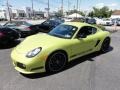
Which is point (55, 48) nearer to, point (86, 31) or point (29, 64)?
point (29, 64)

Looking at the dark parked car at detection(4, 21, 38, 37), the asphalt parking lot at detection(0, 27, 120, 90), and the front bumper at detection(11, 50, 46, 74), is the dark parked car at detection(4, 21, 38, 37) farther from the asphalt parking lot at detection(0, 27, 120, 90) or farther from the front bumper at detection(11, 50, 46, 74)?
the front bumper at detection(11, 50, 46, 74)

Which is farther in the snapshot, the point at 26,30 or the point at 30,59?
the point at 26,30

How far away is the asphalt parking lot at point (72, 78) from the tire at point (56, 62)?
0.57 ft

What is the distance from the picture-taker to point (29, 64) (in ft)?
13.6

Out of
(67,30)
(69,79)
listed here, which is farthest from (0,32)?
(69,79)

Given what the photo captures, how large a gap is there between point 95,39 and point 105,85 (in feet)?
7.77

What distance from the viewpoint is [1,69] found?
5.00 meters

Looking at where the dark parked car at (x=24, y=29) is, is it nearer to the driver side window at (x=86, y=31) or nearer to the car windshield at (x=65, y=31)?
the car windshield at (x=65, y=31)

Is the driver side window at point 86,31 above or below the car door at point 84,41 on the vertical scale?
→ above

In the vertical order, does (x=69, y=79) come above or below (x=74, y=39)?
below

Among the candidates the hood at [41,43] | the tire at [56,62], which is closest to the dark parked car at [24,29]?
the hood at [41,43]

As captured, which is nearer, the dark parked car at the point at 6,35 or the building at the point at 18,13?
the dark parked car at the point at 6,35

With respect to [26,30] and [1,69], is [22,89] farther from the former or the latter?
[26,30]

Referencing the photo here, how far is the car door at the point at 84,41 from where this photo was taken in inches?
207
